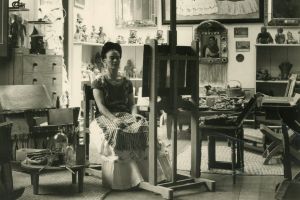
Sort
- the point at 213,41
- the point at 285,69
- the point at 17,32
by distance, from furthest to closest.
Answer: the point at 213,41, the point at 285,69, the point at 17,32

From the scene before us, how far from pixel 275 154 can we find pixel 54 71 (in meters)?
3.16

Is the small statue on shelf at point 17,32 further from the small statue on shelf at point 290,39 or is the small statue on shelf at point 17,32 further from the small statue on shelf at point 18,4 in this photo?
the small statue on shelf at point 290,39

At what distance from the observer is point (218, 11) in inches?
400

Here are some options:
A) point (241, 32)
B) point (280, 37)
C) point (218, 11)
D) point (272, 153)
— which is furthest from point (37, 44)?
point (280, 37)

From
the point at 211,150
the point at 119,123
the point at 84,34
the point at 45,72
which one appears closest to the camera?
the point at 119,123

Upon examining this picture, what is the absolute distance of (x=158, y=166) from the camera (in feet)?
16.4

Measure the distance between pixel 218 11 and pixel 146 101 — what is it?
10.3 feet

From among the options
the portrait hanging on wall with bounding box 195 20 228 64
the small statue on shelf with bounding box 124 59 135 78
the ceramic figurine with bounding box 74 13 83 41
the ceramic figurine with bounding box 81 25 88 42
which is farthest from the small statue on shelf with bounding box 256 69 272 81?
the ceramic figurine with bounding box 74 13 83 41

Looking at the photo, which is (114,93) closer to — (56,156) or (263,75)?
(56,156)

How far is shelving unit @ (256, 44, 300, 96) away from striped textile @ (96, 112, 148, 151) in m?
5.53

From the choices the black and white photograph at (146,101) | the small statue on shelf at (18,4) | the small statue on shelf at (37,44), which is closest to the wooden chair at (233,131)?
the black and white photograph at (146,101)

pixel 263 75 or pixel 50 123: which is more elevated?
pixel 263 75

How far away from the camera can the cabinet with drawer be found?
21.6 feet

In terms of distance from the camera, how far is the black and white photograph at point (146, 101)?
15.0 feet
